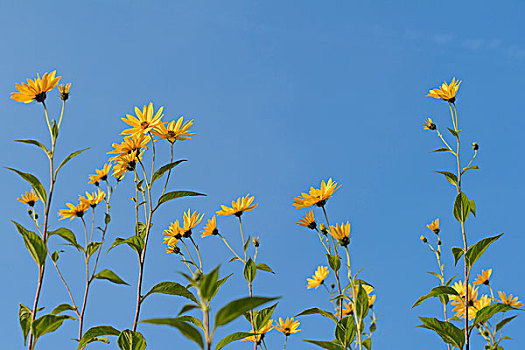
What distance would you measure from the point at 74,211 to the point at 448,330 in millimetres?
1946

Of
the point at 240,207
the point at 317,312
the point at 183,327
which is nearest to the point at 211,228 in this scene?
the point at 240,207

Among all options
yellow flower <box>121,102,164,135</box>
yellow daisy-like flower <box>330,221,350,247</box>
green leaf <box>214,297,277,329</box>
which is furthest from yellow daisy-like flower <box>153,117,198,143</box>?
green leaf <box>214,297,277,329</box>

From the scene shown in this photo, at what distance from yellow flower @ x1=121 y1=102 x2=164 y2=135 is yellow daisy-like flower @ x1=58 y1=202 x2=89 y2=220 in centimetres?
56

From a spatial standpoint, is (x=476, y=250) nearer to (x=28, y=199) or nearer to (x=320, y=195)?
(x=320, y=195)

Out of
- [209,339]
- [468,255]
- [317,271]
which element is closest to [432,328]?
[468,255]

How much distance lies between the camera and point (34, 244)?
1996 millimetres

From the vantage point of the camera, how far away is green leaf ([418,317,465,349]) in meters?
2.19

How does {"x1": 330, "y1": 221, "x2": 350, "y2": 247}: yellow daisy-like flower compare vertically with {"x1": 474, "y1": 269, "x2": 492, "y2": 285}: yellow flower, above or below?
below

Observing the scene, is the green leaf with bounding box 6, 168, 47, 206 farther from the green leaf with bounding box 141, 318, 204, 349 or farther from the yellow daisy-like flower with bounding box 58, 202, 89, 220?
the green leaf with bounding box 141, 318, 204, 349

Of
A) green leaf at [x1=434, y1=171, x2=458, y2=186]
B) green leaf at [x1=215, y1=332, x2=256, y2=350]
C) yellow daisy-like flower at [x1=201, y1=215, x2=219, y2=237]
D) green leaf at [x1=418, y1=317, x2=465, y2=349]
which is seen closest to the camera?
green leaf at [x1=215, y1=332, x2=256, y2=350]

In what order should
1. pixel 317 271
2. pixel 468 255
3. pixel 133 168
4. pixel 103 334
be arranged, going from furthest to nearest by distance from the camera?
pixel 317 271 → pixel 133 168 → pixel 468 255 → pixel 103 334

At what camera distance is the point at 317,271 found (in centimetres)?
313

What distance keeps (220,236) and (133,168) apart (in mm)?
598

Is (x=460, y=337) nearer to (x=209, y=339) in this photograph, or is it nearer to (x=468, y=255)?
(x=468, y=255)
